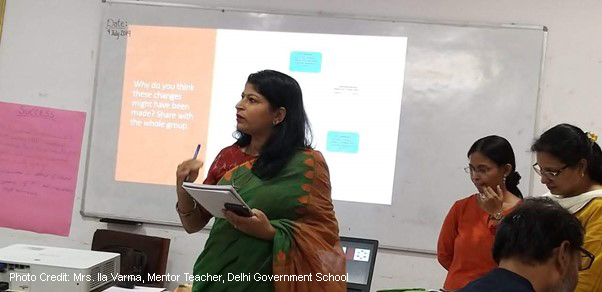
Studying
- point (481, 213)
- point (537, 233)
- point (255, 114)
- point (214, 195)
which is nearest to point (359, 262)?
point (481, 213)

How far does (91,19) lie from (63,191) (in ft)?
3.30

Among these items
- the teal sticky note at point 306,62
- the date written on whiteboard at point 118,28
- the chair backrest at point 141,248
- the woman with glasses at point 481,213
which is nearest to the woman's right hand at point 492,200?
the woman with glasses at point 481,213

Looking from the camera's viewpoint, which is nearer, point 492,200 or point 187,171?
point 187,171

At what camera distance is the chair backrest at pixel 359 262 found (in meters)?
2.52

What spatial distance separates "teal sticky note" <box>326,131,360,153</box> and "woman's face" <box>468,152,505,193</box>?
1063mm

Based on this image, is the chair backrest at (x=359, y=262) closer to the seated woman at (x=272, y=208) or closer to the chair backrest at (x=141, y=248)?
the seated woman at (x=272, y=208)

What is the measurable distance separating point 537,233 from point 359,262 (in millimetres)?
1388

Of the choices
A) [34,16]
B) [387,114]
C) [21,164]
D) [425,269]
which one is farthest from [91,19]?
[425,269]

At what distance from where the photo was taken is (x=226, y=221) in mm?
1712

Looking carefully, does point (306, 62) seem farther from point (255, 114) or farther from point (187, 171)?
point (187, 171)

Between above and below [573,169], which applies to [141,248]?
below

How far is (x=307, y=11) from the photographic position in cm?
325

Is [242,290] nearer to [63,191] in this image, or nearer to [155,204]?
[155,204]

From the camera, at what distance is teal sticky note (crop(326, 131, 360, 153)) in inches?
125
